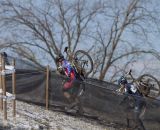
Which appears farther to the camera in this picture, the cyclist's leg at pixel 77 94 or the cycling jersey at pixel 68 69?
the cycling jersey at pixel 68 69

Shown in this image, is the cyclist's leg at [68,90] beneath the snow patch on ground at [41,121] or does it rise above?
above

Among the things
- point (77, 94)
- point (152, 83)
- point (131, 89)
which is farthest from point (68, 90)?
point (152, 83)

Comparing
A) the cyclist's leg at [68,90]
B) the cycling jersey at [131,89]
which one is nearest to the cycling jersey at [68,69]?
the cyclist's leg at [68,90]

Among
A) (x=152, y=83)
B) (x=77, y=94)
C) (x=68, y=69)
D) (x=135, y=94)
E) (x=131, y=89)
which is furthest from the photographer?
(x=152, y=83)

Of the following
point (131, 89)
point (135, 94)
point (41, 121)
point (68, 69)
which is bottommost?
point (41, 121)

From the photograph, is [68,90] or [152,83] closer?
[68,90]

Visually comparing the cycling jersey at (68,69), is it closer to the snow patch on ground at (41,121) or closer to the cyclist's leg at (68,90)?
the cyclist's leg at (68,90)

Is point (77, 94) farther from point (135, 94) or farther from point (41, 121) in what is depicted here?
point (41, 121)

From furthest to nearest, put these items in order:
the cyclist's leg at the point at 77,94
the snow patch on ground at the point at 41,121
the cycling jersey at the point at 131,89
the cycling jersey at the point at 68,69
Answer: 1. the cycling jersey at the point at 131,89
2. the cycling jersey at the point at 68,69
3. the cyclist's leg at the point at 77,94
4. the snow patch on ground at the point at 41,121

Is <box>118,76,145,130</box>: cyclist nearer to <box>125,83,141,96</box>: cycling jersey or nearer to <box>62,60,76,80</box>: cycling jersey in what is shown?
<box>125,83,141,96</box>: cycling jersey

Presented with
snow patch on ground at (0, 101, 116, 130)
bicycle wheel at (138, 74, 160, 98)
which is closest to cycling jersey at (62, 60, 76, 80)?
snow patch on ground at (0, 101, 116, 130)

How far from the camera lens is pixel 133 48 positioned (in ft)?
104

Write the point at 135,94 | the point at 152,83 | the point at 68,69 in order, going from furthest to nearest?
the point at 152,83
the point at 68,69
the point at 135,94

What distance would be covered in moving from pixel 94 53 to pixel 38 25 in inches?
152
